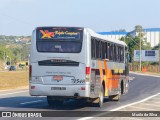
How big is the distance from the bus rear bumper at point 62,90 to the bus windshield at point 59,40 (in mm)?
1425

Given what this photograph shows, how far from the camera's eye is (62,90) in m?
20.3

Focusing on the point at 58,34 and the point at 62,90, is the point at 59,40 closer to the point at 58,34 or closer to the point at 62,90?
the point at 58,34

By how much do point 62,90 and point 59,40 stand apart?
201 cm

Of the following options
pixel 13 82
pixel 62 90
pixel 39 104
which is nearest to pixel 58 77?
pixel 62 90

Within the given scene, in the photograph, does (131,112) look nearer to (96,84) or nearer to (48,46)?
(96,84)

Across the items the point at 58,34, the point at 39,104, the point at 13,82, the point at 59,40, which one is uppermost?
the point at 58,34

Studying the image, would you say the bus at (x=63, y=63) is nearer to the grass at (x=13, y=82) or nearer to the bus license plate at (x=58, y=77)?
the bus license plate at (x=58, y=77)

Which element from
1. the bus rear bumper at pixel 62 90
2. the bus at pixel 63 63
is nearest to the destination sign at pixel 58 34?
the bus at pixel 63 63

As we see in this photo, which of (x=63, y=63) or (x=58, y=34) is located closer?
(x=63, y=63)

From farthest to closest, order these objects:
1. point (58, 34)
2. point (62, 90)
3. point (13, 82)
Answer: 1. point (13, 82)
2. point (58, 34)
3. point (62, 90)

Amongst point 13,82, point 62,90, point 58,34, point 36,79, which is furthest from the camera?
point 13,82

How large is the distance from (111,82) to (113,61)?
41.4 inches

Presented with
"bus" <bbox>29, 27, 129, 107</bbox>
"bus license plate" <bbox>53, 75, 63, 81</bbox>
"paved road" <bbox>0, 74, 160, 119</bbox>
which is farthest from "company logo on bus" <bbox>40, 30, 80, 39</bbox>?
"paved road" <bbox>0, 74, 160, 119</bbox>

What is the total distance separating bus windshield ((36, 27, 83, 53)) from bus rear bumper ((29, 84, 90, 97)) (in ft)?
4.68
